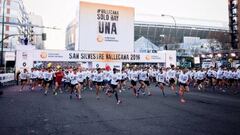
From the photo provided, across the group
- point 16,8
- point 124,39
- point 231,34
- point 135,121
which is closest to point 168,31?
point 231,34

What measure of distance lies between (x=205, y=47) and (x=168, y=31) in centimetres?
3306

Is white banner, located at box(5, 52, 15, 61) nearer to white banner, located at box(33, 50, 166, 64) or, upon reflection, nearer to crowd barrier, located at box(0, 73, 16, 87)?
crowd barrier, located at box(0, 73, 16, 87)

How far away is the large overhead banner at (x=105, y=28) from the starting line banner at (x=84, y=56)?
401 cm

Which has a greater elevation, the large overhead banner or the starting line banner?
the large overhead banner

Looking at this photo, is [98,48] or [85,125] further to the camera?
[98,48]

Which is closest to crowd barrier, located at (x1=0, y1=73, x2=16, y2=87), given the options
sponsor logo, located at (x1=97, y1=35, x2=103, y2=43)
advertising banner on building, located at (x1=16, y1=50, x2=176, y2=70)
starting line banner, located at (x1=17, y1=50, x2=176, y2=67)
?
advertising banner on building, located at (x1=16, y1=50, x2=176, y2=70)

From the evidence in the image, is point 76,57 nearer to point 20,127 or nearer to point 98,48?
point 98,48

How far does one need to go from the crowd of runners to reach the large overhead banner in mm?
13445

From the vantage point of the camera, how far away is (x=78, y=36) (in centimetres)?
3831

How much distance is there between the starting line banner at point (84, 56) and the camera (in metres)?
30.9

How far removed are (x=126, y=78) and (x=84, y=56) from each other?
1235cm

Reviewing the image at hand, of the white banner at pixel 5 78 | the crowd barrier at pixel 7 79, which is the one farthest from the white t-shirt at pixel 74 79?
the white banner at pixel 5 78

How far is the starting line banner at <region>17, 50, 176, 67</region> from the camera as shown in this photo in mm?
30922

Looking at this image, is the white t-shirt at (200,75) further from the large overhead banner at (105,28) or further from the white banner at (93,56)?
the large overhead banner at (105,28)
